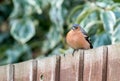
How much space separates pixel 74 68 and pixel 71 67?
16 millimetres

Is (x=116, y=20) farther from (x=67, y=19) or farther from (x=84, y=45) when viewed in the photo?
(x=67, y=19)

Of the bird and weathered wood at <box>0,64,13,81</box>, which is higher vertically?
the bird

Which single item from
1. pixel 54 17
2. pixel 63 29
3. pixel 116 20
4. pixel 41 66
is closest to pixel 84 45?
pixel 116 20

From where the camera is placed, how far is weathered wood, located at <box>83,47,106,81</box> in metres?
2.54

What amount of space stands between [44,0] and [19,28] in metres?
0.34

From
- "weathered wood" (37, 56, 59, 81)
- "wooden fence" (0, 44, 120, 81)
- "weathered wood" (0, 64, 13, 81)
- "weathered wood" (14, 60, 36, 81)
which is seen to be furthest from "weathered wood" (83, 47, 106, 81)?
"weathered wood" (0, 64, 13, 81)

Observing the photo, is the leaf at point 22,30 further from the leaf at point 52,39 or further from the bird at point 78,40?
the bird at point 78,40

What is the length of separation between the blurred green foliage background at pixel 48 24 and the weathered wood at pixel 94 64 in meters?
0.79

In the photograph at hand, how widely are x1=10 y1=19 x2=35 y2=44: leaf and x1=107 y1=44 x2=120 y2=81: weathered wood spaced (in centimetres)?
173

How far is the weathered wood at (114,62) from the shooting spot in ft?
8.15

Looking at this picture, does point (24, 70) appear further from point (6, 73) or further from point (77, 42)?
point (77, 42)

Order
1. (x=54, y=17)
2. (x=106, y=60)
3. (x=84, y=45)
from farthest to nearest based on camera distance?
(x=54, y=17) → (x=84, y=45) → (x=106, y=60)

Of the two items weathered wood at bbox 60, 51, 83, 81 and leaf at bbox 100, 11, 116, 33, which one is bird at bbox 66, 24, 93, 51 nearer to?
leaf at bbox 100, 11, 116, 33

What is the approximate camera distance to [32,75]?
2.73m
